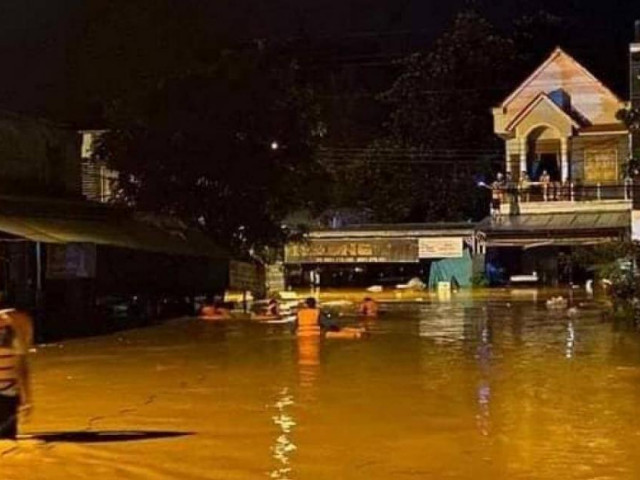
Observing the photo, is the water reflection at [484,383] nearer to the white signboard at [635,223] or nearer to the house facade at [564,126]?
the white signboard at [635,223]

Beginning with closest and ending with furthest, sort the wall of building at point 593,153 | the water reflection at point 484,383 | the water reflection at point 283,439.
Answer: the water reflection at point 283,439 < the water reflection at point 484,383 < the wall of building at point 593,153

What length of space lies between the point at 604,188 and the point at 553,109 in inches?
163

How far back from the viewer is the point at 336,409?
614 inches

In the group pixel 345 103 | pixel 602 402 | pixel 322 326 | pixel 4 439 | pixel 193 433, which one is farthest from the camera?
pixel 345 103

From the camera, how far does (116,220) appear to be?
3747 centimetres

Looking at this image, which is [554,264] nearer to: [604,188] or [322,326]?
[604,188]

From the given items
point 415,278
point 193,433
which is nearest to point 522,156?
point 415,278

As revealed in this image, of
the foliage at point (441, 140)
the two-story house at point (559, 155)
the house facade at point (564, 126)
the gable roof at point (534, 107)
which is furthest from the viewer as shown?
the foliage at point (441, 140)

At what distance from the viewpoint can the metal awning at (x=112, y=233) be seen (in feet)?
91.6

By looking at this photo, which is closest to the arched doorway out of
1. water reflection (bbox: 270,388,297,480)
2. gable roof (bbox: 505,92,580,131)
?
gable roof (bbox: 505,92,580,131)

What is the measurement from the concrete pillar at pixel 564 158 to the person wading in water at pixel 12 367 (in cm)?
4541

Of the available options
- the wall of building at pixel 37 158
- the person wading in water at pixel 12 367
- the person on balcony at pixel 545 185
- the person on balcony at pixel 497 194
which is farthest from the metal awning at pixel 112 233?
the person on balcony at pixel 545 185

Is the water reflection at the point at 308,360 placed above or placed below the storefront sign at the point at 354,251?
below

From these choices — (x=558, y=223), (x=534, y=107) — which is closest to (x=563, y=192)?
(x=558, y=223)
